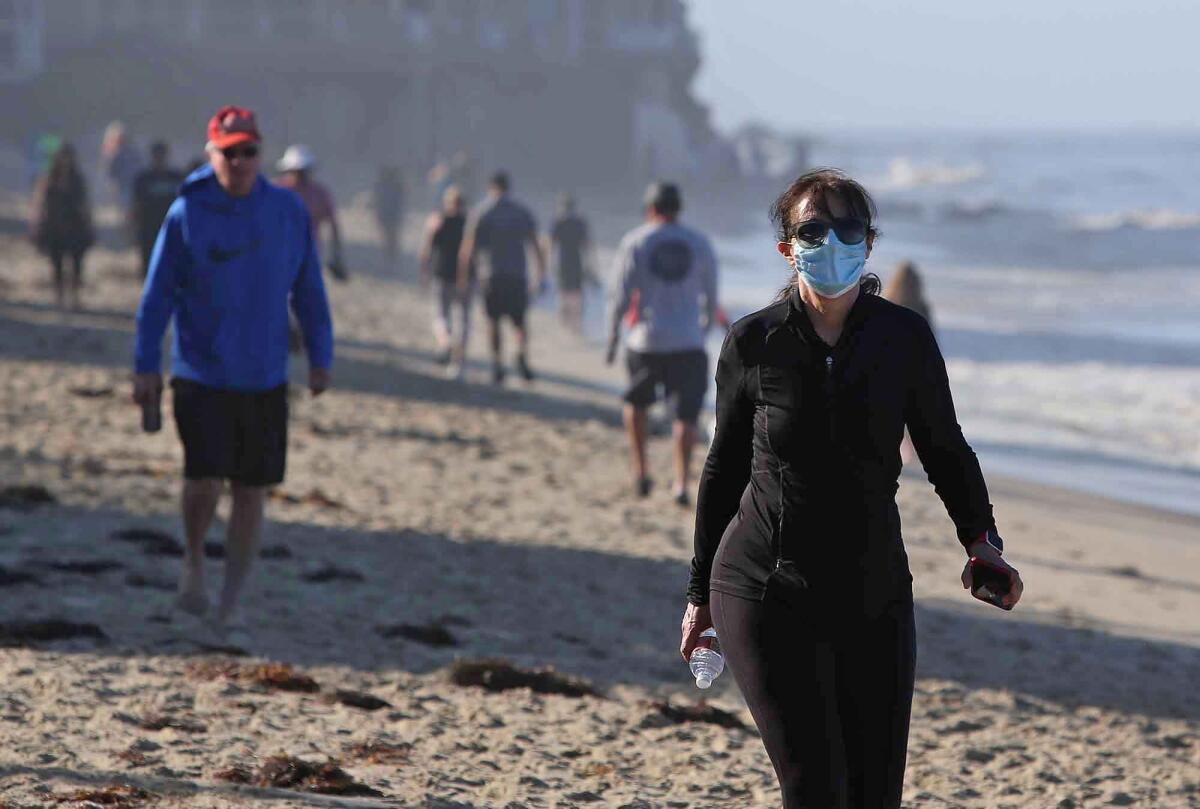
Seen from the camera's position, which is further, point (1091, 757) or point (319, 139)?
point (319, 139)

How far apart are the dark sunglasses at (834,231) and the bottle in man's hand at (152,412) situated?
3288 millimetres

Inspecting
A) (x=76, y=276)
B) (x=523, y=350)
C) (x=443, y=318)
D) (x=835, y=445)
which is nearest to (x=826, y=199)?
(x=835, y=445)

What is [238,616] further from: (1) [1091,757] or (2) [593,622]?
(1) [1091,757]

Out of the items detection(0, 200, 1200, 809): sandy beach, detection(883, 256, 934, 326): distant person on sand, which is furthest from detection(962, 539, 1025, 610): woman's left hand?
detection(883, 256, 934, 326): distant person on sand

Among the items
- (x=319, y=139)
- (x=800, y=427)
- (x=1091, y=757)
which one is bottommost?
(x=1091, y=757)

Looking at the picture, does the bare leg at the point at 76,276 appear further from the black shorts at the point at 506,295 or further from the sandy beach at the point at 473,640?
the black shorts at the point at 506,295

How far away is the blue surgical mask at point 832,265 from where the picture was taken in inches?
132

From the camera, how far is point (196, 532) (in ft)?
20.5

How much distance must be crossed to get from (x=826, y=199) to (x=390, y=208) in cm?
2549

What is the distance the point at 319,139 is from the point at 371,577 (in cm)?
5243

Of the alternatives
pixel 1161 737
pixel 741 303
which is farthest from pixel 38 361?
pixel 741 303

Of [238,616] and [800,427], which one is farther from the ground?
[800,427]

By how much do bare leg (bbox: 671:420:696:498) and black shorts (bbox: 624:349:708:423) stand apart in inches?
2.7

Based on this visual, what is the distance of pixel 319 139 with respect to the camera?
58.6 m
